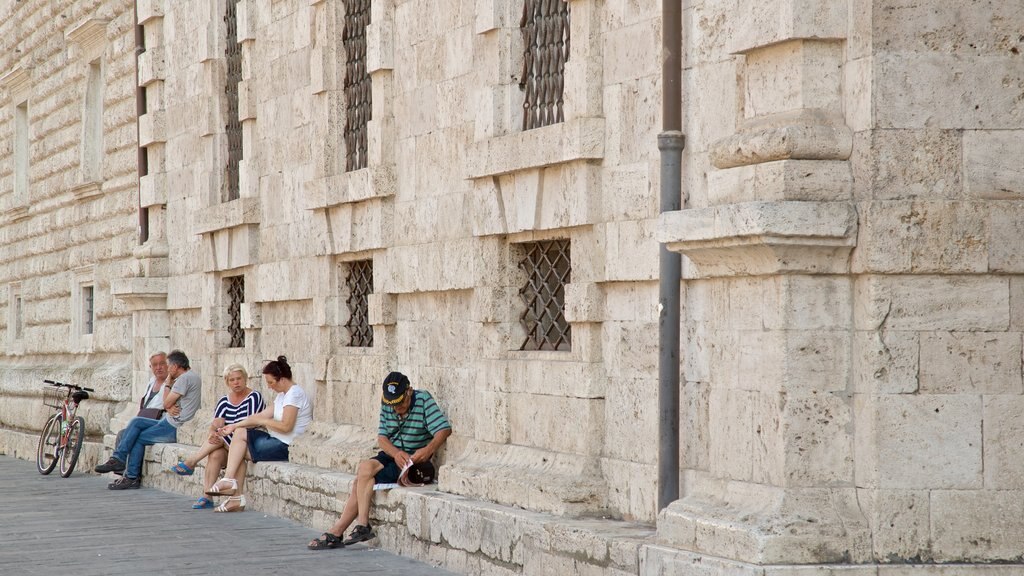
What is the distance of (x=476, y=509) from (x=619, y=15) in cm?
301

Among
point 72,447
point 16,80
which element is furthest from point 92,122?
point 72,447

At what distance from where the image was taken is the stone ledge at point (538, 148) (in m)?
8.76

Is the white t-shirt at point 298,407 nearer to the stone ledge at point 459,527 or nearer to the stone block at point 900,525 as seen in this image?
the stone ledge at point 459,527

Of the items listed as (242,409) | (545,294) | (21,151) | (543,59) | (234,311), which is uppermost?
(21,151)

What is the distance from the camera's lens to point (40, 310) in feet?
72.0

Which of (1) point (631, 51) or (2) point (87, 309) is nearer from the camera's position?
(1) point (631, 51)

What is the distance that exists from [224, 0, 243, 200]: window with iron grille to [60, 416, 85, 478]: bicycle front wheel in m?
3.80

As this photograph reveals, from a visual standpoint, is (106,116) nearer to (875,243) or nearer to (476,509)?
(476,509)

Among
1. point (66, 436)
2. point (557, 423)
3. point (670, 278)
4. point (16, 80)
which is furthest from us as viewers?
point (16, 80)

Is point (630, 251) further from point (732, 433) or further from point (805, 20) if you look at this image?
point (805, 20)

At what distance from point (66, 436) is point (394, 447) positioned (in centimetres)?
822

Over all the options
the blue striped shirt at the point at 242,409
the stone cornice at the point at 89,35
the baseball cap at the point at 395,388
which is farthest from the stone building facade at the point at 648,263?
the stone cornice at the point at 89,35

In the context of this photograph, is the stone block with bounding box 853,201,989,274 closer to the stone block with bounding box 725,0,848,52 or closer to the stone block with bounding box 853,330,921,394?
the stone block with bounding box 853,330,921,394

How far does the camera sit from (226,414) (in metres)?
14.0
